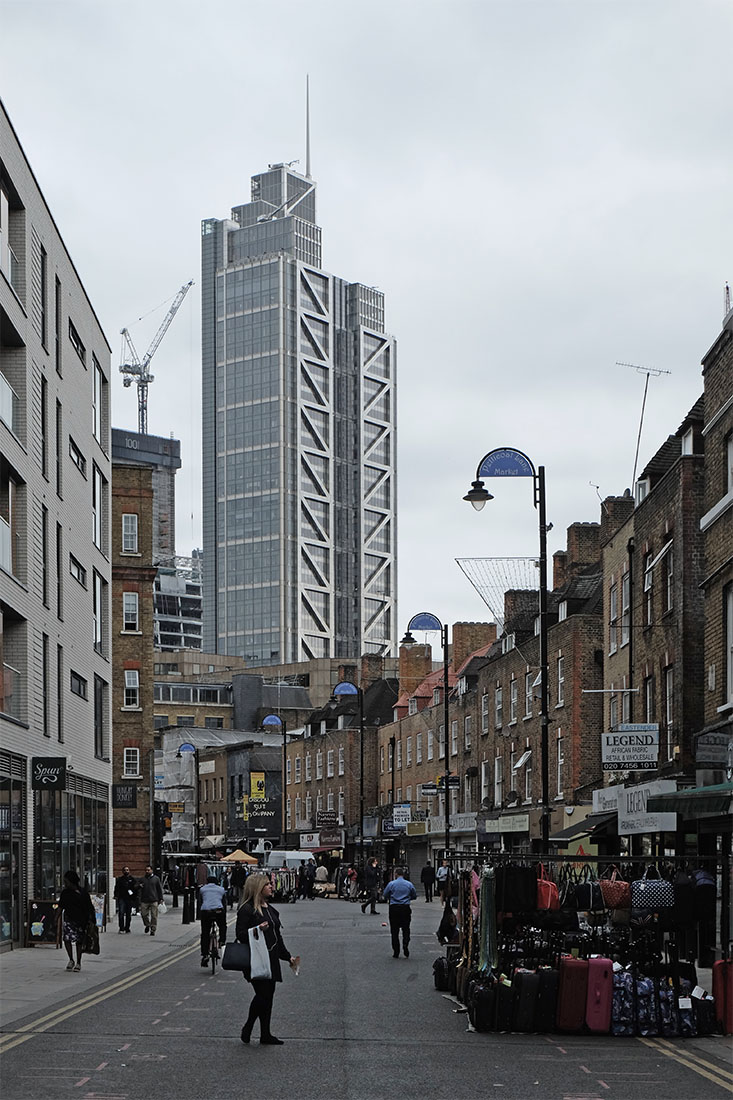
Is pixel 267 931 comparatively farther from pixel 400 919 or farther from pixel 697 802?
pixel 400 919

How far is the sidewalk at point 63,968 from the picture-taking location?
1962 cm

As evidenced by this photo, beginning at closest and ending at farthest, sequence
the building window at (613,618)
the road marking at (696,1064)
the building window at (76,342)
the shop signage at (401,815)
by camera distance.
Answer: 1. the road marking at (696,1064)
2. the building window at (76,342)
3. the building window at (613,618)
4. the shop signage at (401,815)

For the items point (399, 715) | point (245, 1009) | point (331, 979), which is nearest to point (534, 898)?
point (245, 1009)

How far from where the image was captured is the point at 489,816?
201 feet

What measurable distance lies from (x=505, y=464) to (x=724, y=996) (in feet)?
47.5

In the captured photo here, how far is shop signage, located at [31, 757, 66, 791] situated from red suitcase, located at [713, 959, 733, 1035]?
740 inches

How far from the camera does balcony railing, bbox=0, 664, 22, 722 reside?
31.8m

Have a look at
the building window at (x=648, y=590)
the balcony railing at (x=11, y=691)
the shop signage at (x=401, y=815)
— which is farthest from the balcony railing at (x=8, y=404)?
the shop signage at (x=401, y=815)

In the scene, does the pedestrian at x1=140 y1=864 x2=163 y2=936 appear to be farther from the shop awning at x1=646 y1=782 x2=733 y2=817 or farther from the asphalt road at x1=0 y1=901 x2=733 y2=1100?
the shop awning at x1=646 y1=782 x2=733 y2=817

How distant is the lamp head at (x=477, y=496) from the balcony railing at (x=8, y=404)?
10.2 metres

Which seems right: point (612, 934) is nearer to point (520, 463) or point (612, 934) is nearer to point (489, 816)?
point (520, 463)

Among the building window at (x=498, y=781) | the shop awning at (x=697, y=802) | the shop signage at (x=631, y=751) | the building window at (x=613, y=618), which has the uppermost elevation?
the building window at (x=613, y=618)

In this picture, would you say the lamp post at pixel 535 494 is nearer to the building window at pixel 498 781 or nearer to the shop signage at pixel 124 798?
the shop signage at pixel 124 798

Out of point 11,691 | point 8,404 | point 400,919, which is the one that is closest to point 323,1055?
point 400,919
